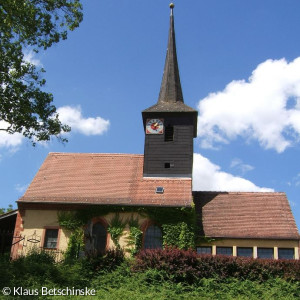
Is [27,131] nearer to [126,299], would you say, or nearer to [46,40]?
[46,40]

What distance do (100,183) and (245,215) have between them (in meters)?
8.91

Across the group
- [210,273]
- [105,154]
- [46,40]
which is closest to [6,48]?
[46,40]

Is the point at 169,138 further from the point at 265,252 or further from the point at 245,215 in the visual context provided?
the point at 265,252

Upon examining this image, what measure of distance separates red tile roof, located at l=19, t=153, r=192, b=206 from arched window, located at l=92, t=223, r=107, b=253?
1412 mm

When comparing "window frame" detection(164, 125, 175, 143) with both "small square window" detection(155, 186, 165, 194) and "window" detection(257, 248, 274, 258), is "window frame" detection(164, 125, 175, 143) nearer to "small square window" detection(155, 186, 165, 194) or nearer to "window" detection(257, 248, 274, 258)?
"small square window" detection(155, 186, 165, 194)

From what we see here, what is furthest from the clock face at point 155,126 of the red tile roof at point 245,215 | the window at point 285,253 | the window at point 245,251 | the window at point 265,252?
the window at point 285,253

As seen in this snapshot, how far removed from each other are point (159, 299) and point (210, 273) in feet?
15.2

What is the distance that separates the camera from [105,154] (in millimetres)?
29734

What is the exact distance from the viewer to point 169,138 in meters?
27.9

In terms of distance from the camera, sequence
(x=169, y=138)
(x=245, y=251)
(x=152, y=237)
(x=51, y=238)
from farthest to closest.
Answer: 1. (x=169, y=138)
2. (x=51, y=238)
3. (x=152, y=237)
4. (x=245, y=251)

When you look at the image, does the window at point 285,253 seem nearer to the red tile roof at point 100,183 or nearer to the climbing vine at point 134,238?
the red tile roof at point 100,183

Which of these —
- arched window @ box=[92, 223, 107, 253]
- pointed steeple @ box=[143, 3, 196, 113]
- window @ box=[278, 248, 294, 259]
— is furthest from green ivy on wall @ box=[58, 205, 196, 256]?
pointed steeple @ box=[143, 3, 196, 113]

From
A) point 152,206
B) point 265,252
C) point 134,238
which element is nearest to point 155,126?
point 152,206

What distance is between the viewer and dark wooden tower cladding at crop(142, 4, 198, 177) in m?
27.0
